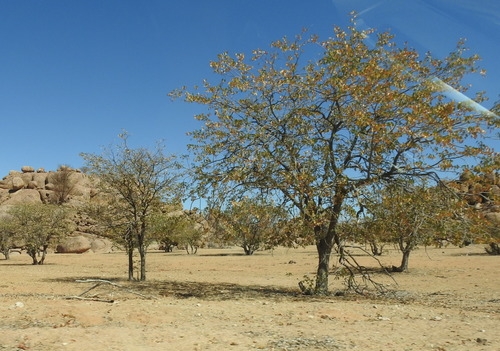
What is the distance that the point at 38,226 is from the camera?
33688mm

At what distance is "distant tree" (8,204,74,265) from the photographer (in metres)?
33.4

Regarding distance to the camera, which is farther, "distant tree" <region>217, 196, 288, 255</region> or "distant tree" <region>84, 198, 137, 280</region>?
"distant tree" <region>84, 198, 137, 280</region>

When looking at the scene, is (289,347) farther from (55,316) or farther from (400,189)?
(400,189)

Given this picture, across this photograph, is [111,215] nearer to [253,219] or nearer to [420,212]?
[253,219]

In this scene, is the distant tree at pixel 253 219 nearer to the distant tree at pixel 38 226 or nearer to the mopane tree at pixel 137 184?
the mopane tree at pixel 137 184

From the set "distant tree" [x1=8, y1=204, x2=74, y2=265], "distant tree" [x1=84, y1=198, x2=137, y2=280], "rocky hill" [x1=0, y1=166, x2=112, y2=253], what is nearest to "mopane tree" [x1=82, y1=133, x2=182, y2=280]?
"distant tree" [x1=84, y1=198, x2=137, y2=280]

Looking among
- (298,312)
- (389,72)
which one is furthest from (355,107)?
(298,312)

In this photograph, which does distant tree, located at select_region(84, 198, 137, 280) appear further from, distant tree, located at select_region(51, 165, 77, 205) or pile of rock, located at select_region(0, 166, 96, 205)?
distant tree, located at select_region(51, 165, 77, 205)

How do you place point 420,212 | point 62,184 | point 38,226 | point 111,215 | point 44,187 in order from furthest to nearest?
1. point 44,187
2. point 62,184
3. point 38,226
4. point 111,215
5. point 420,212

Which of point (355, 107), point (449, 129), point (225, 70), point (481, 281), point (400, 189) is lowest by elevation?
point (481, 281)

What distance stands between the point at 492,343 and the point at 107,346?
6.24 meters

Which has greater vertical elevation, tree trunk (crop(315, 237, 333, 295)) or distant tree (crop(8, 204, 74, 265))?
distant tree (crop(8, 204, 74, 265))

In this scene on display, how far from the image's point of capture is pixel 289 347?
6.76m

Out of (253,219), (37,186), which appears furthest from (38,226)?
(37,186)
